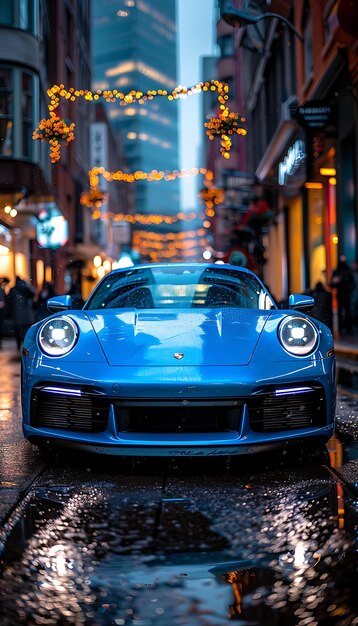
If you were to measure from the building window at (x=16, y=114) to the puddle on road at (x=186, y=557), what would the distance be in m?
21.7

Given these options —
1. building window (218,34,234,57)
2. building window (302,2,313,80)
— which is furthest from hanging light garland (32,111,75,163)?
building window (218,34,234,57)

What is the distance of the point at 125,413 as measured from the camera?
378cm

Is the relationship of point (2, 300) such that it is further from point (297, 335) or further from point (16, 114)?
point (297, 335)

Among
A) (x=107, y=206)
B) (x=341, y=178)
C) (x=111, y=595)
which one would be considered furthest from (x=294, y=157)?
(x=107, y=206)

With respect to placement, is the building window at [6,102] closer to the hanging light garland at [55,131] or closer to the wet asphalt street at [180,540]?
the hanging light garland at [55,131]

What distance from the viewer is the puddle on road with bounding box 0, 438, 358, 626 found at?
2.14 metres

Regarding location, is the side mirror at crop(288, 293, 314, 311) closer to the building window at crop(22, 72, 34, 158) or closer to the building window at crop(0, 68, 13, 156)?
the building window at crop(22, 72, 34, 158)

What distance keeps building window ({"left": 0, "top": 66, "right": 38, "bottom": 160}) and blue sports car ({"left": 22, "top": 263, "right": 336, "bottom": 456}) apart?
20699 mm

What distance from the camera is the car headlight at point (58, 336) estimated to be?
13.4 feet

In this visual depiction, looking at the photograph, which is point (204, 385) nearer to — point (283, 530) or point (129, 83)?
point (283, 530)

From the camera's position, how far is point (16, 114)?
80.3ft

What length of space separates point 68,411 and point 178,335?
70 centimetres

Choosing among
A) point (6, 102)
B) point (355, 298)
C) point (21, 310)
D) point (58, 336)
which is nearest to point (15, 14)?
point (6, 102)

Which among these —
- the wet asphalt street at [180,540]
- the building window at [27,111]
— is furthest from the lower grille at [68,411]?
the building window at [27,111]
